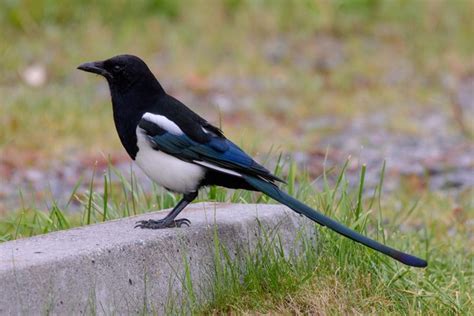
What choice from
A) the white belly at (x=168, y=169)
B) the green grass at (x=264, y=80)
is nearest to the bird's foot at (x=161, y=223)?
the white belly at (x=168, y=169)

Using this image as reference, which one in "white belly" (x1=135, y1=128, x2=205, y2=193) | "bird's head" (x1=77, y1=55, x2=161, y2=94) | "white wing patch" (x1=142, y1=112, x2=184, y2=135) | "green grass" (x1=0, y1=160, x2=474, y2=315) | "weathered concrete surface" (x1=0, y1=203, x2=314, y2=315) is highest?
"bird's head" (x1=77, y1=55, x2=161, y2=94)

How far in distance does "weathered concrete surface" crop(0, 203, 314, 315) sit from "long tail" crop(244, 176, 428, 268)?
0.18 metres

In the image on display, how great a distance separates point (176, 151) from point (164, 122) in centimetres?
13

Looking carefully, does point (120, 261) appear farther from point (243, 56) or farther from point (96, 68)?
point (243, 56)

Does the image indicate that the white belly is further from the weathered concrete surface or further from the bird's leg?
the weathered concrete surface

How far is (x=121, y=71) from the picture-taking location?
441 cm

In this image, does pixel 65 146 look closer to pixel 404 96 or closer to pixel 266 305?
pixel 404 96

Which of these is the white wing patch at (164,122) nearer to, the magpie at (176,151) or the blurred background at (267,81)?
the magpie at (176,151)

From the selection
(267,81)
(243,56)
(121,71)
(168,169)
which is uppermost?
(121,71)

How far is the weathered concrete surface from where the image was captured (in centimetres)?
354

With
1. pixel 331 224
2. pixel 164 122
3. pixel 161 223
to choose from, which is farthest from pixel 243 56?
pixel 331 224

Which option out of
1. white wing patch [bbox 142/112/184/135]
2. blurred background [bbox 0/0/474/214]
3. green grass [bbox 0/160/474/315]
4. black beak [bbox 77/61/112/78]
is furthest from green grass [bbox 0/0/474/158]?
white wing patch [bbox 142/112/184/135]

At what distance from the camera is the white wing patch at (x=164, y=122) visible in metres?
4.25

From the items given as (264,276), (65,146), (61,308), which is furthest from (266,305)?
(65,146)
